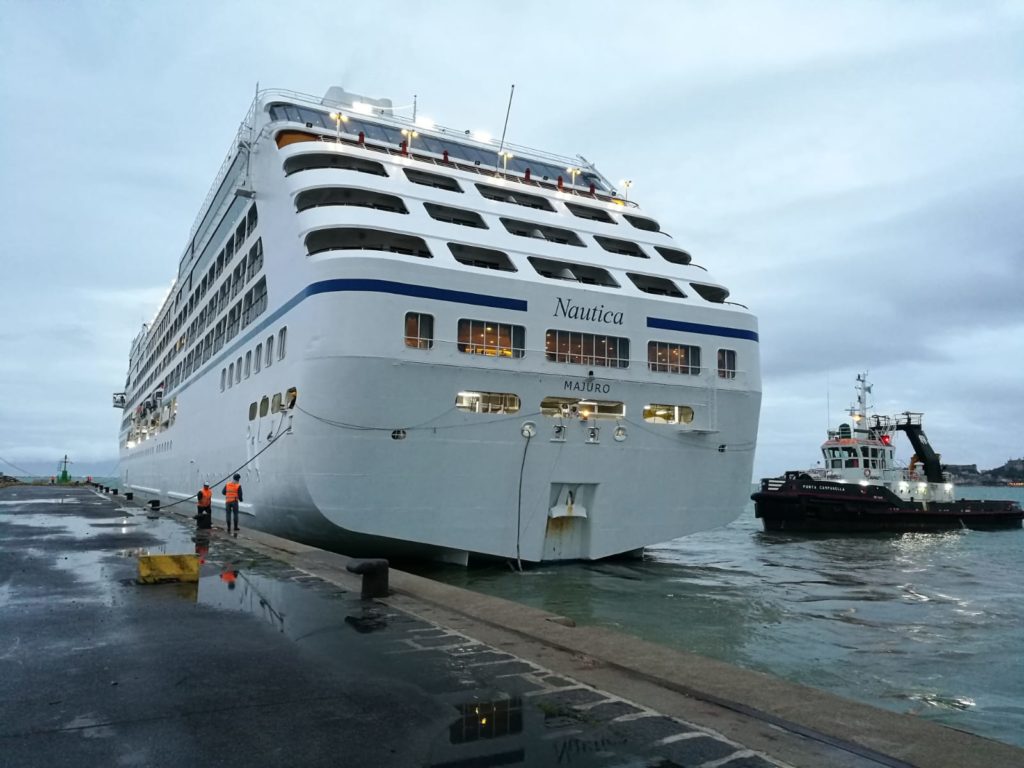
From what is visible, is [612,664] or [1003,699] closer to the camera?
[612,664]

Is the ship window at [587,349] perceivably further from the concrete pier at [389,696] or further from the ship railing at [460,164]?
the concrete pier at [389,696]

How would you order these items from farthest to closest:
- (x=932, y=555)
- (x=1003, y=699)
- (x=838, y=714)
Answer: (x=932, y=555) → (x=1003, y=699) → (x=838, y=714)

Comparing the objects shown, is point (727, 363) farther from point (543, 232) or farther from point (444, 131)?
point (444, 131)

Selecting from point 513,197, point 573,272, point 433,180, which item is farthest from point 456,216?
point 573,272

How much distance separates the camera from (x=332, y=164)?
21.9 meters

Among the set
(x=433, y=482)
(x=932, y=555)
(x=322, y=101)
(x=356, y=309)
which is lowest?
(x=932, y=555)

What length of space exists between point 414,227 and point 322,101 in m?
13.9

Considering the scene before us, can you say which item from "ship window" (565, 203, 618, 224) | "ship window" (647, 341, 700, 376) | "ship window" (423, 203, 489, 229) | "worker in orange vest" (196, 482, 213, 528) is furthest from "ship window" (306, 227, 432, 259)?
"worker in orange vest" (196, 482, 213, 528)

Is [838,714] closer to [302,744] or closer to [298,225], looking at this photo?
[302,744]

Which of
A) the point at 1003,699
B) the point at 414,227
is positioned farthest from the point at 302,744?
the point at 414,227

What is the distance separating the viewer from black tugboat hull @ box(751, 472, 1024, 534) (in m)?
45.7

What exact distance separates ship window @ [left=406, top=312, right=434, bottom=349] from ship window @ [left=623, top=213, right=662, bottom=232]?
34.2 feet

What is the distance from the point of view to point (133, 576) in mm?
12828

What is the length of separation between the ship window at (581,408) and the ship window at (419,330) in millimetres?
3447
